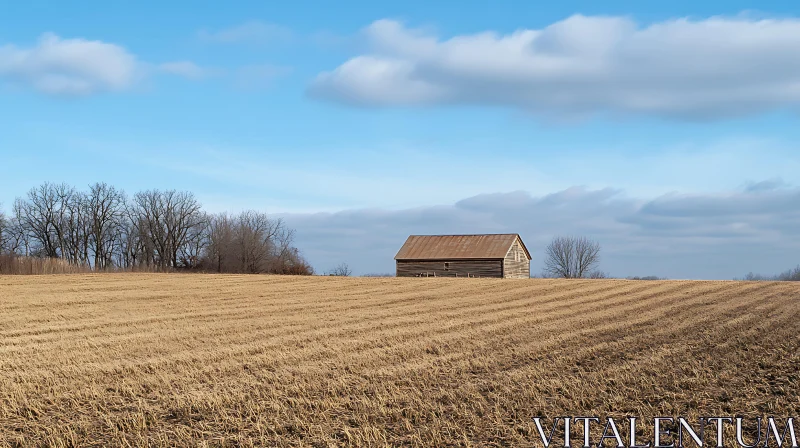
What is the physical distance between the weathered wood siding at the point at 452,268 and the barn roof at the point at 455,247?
43 cm

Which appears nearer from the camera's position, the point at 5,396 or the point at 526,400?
the point at 526,400

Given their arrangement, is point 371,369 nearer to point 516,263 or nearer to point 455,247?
point 455,247

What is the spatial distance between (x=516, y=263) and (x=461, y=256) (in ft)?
18.1

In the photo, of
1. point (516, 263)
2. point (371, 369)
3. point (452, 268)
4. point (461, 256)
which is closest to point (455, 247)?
point (461, 256)

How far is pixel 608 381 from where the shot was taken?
1121cm

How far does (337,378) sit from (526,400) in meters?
3.48

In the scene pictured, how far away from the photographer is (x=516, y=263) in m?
60.5

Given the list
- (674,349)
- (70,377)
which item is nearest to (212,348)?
(70,377)

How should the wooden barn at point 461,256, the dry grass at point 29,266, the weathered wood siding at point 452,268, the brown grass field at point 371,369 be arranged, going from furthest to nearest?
the wooden barn at point 461,256 < the weathered wood siding at point 452,268 < the dry grass at point 29,266 < the brown grass field at point 371,369

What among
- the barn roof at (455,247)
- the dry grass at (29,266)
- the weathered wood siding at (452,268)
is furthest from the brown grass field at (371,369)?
the barn roof at (455,247)

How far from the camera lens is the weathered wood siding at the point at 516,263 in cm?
5744

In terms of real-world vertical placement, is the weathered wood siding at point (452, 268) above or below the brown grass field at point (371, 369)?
above

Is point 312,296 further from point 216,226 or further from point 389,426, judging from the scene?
point 216,226

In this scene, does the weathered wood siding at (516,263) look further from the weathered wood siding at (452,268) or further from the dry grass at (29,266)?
the dry grass at (29,266)
